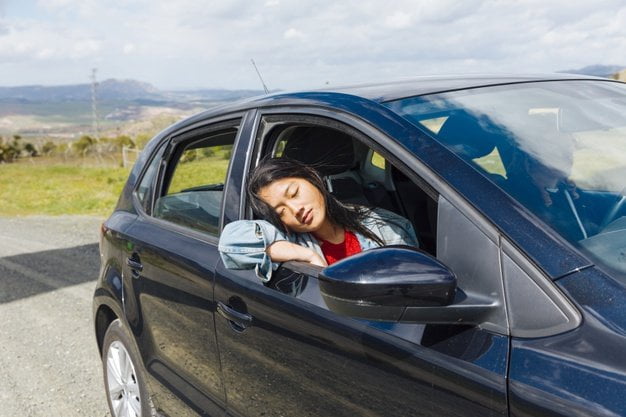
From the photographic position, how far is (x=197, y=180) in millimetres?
2939

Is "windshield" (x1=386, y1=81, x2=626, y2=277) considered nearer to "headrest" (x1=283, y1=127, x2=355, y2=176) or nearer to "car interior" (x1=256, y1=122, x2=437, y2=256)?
"car interior" (x1=256, y1=122, x2=437, y2=256)

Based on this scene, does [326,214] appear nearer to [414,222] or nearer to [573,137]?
[414,222]

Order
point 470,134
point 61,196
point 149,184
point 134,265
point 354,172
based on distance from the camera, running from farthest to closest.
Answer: point 61,196
point 149,184
point 134,265
point 354,172
point 470,134

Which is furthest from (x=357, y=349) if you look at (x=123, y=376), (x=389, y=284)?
(x=123, y=376)

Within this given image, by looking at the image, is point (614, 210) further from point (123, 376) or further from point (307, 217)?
point (123, 376)

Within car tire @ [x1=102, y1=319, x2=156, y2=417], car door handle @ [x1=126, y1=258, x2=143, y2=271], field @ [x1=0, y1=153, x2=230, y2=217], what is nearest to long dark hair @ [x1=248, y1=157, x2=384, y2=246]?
field @ [x1=0, y1=153, x2=230, y2=217]

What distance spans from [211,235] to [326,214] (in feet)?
1.52

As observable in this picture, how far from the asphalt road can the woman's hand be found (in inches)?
95.0

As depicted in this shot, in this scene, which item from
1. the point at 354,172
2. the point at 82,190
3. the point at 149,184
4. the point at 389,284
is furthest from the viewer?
the point at 82,190

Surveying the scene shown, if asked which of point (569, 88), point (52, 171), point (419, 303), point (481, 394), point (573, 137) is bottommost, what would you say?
point (52, 171)

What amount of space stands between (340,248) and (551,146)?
2.65ft

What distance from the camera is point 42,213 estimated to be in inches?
535

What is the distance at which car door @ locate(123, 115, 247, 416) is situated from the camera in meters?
2.38

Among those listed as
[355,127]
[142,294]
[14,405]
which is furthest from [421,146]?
[14,405]
